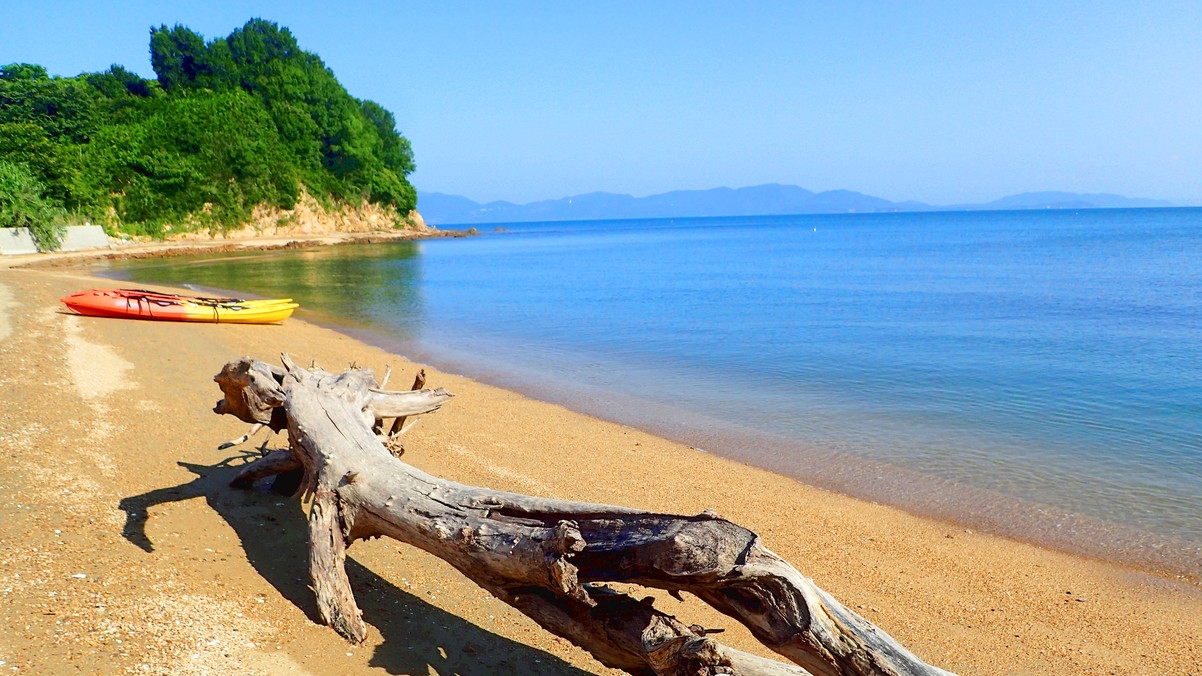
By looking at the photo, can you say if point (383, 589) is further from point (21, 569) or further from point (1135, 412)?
point (1135, 412)

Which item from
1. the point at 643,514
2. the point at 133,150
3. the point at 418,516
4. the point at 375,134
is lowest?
the point at 418,516

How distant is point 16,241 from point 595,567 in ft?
157

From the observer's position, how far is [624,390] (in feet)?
42.1

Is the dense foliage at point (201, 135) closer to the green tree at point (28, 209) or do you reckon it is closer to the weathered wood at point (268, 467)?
the green tree at point (28, 209)

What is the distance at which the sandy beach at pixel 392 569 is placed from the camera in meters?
4.09

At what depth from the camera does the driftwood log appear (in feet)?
10.8

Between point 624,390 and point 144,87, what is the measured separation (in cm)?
8057

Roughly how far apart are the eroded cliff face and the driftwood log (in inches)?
2508

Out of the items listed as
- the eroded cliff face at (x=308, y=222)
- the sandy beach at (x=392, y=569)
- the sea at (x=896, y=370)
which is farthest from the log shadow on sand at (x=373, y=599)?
the eroded cliff face at (x=308, y=222)

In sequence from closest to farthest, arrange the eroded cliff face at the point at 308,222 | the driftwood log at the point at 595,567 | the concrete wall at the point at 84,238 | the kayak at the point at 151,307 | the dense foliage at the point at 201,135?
the driftwood log at the point at 595,567, the kayak at the point at 151,307, the concrete wall at the point at 84,238, the dense foliage at the point at 201,135, the eroded cliff face at the point at 308,222

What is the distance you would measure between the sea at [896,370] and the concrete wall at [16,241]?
11.0 metres

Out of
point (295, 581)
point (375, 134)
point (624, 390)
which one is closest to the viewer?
point (295, 581)

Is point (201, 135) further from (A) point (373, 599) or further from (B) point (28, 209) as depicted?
(A) point (373, 599)

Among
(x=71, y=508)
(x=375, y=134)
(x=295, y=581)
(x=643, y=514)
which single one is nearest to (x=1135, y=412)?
(x=643, y=514)
